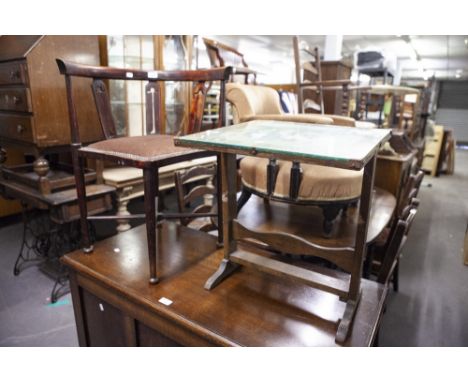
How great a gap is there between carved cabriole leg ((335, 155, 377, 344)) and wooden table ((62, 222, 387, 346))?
0.11 ft

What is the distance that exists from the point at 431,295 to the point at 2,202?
3304 millimetres

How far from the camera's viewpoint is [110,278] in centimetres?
104

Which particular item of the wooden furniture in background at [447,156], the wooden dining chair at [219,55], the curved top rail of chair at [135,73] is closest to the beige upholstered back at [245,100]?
the curved top rail of chair at [135,73]

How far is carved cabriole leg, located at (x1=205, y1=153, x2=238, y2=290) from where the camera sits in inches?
38.5

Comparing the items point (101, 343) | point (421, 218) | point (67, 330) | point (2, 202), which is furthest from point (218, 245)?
point (421, 218)

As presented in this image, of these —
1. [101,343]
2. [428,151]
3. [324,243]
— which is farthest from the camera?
[428,151]

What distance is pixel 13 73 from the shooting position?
5.74ft

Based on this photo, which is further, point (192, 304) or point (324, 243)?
point (324, 243)

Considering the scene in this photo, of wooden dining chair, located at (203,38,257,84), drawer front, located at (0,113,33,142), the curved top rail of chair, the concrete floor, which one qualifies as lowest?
the concrete floor

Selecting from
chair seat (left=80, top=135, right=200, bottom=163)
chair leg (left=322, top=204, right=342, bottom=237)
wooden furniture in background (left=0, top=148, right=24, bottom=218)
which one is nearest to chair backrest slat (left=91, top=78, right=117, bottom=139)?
chair seat (left=80, top=135, right=200, bottom=163)

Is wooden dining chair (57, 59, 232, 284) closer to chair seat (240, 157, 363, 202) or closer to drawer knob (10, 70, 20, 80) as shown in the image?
chair seat (240, 157, 363, 202)

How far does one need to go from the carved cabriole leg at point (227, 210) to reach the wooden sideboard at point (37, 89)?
1.36m

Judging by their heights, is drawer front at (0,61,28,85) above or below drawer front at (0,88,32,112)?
above

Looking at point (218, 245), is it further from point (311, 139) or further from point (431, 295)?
point (431, 295)
